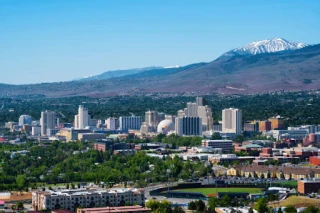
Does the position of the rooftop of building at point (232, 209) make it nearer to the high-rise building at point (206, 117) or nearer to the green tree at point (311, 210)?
the green tree at point (311, 210)

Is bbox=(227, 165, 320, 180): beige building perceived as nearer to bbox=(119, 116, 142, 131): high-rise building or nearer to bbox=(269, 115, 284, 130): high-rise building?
bbox=(269, 115, 284, 130): high-rise building

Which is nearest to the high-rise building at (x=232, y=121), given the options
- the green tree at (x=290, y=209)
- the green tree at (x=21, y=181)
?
the green tree at (x=21, y=181)

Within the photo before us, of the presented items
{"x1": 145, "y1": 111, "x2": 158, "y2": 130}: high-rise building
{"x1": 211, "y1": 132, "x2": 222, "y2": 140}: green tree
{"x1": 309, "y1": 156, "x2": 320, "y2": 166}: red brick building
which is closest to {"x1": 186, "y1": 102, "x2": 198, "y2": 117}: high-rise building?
{"x1": 145, "y1": 111, "x2": 158, "y2": 130}: high-rise building

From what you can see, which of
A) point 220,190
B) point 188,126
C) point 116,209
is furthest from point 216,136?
point 116,209

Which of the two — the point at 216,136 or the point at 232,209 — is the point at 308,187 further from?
the point at 216,136

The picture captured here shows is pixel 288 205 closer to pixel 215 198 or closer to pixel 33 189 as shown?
pixel 215 198

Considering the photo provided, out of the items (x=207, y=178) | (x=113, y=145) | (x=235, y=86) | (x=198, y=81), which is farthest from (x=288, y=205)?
(x=198, y=81)
